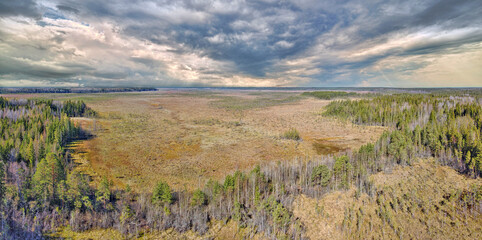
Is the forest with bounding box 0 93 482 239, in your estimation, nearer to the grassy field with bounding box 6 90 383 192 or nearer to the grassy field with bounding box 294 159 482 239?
the grassy field with bounding box 294 159 482 239

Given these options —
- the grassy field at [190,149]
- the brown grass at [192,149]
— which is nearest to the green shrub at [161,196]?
the brown grass at [192,149]

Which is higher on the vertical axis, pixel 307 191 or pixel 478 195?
pixel 478 195

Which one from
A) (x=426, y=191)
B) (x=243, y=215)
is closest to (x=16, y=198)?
(x=243, y=215)

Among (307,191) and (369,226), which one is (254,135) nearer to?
(307,191)

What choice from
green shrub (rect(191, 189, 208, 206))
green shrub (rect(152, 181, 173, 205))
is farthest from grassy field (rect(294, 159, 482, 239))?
green shrub (rect(152, 181, 173, 205))

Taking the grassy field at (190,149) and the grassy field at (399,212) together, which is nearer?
the grassy field at (399,212)

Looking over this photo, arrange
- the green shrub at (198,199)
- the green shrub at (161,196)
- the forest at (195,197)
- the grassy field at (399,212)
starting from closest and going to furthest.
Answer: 1. the grassy field at (399,212)
2. the forest at (195,197)
3. the green shrub at (198,199)
4. the green shrub at (161,196)

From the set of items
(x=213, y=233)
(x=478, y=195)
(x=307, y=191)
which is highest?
(x=478, y=195)

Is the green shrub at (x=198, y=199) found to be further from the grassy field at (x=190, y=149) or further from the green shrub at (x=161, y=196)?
the grassy field at (x=190, y=149)

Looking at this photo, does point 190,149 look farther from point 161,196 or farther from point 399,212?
point 399,212

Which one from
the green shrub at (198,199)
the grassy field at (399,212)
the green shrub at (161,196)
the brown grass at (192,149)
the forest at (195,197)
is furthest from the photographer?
the brown grass at (192,149)

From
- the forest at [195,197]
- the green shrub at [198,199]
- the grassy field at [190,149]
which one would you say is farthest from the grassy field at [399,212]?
the grassy field at [190,149]
